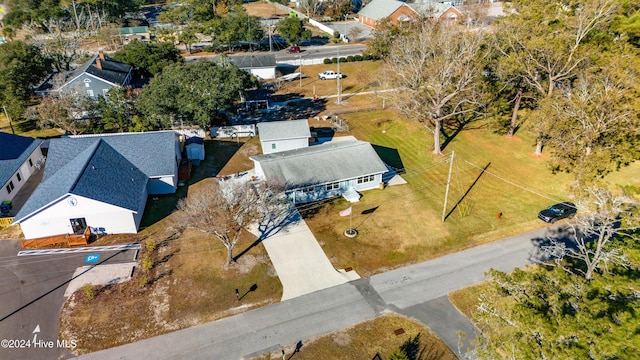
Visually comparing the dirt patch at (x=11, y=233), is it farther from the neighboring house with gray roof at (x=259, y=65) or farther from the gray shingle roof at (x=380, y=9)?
the gray shingle roof at (x=380, y=9)

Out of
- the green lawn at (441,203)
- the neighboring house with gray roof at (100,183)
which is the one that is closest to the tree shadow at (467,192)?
the green lawn at (441,203)

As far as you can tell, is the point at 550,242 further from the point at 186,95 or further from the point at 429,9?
the point at 429,9

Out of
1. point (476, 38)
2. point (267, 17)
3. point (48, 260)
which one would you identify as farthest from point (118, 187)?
point (267, 17)

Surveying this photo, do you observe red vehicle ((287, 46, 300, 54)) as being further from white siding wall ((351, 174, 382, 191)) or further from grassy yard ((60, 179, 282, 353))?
grassy yard ((60, 179, 282, 353))

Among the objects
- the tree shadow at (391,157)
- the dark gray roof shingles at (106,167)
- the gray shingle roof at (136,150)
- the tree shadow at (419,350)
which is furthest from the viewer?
the tree shadow at (391,157)

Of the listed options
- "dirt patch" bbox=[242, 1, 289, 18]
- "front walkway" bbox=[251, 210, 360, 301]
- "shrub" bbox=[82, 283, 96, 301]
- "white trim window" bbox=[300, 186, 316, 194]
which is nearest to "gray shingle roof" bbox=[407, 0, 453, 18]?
"dirt patch" bbox=[242, 1, 289, 18]

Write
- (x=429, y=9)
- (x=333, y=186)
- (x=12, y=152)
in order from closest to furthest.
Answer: (x=333, y=186)
(x=12, y=152)
(x=429, y=9)

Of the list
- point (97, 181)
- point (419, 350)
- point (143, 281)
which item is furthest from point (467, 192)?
point (97, 181)
